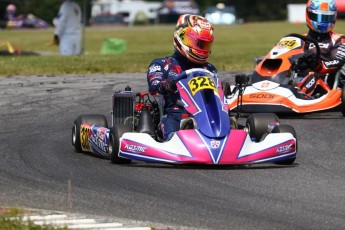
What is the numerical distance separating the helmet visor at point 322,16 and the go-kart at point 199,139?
4.31m

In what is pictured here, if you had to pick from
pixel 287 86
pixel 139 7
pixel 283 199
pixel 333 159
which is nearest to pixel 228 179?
pixel 283 199

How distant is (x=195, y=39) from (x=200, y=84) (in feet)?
2.29

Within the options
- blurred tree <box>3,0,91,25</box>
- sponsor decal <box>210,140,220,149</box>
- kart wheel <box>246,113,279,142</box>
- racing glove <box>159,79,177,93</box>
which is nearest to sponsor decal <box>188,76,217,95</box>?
racing glove <box>159,79,177,93</box>

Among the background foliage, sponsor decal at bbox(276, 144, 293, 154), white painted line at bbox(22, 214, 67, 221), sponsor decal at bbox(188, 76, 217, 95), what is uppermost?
white painted line at bbox(22, 214, 67, 221)

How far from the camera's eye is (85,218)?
5949 millimetres

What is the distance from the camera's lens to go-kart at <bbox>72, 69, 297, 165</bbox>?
797 centimetres

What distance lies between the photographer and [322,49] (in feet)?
42.0

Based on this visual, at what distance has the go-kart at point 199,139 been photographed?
7973mm

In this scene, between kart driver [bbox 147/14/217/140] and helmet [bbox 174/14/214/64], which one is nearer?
kart driver [bbox 147/14/217/140]

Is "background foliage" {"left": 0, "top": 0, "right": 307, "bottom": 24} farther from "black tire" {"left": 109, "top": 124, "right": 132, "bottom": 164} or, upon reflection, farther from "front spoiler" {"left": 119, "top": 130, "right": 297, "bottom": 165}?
"front spoiler" {"left": 119, "top": 130, "right": 297, "bottom": 165}

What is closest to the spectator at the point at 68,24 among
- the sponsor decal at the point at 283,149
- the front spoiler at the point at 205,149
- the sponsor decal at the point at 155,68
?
the sponsor decal at the point at 155,68

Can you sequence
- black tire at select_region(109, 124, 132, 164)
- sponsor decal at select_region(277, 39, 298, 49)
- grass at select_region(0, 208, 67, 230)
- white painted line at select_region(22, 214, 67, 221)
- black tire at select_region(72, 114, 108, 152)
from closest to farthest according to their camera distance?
grass at select_region(0, 208, 67, 230), white painted line at select_region(22, 214, 67, 221), black tire at select_region(109, 124, 132, 164), black tire at select_region(72, 114, 108, 152), sponsor decal at select_region(277, 39, 298, 49)

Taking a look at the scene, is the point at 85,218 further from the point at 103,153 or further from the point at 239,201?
the point at 103,153

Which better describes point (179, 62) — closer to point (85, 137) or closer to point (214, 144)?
point (85, 137)
